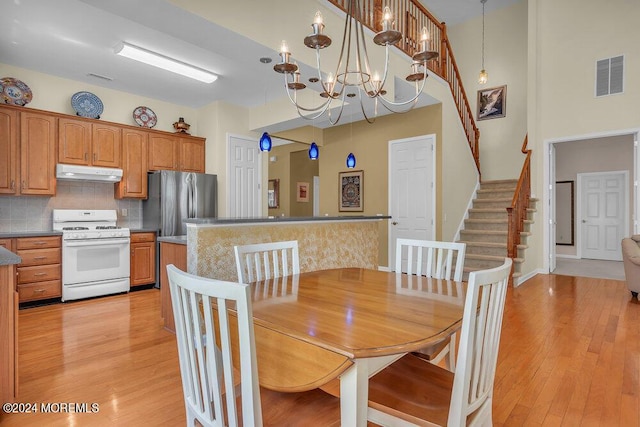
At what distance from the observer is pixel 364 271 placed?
229 centimetres

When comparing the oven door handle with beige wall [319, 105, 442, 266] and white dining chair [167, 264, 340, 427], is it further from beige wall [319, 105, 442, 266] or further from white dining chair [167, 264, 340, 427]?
white dining chair [167, 264, 340, 427]

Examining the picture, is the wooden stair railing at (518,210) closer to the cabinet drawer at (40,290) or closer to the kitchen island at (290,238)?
the kitchen island at (290,238)

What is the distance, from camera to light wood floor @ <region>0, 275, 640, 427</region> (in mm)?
1896

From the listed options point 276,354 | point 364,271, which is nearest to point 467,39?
point 364,271

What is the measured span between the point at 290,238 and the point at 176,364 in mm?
1596

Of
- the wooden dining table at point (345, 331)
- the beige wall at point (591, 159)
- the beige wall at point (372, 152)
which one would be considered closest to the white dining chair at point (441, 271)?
the wooden dining table at point (345, 331)

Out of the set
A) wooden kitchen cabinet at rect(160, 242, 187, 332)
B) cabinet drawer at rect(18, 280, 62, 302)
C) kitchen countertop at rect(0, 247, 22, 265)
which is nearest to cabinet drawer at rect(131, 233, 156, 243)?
cabinet drawer at rect(18, 280, 62, 302)

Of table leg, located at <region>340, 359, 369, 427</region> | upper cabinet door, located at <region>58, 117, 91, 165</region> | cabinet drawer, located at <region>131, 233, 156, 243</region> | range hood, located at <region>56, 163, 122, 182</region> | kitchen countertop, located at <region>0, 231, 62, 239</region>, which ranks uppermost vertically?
upper cabinet door, located at <region>58, 117, 91, 165</region>

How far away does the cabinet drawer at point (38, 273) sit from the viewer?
153 inches

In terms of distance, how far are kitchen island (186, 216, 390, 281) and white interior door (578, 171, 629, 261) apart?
6264 millimetres

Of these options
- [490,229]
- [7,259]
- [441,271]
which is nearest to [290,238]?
[441,271]

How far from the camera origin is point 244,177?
586 cm

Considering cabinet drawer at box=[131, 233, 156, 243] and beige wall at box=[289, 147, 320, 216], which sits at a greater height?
beige wall at box=[289, 147, 320, 216]

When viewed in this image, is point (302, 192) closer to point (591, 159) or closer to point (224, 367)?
point (591, 159)
